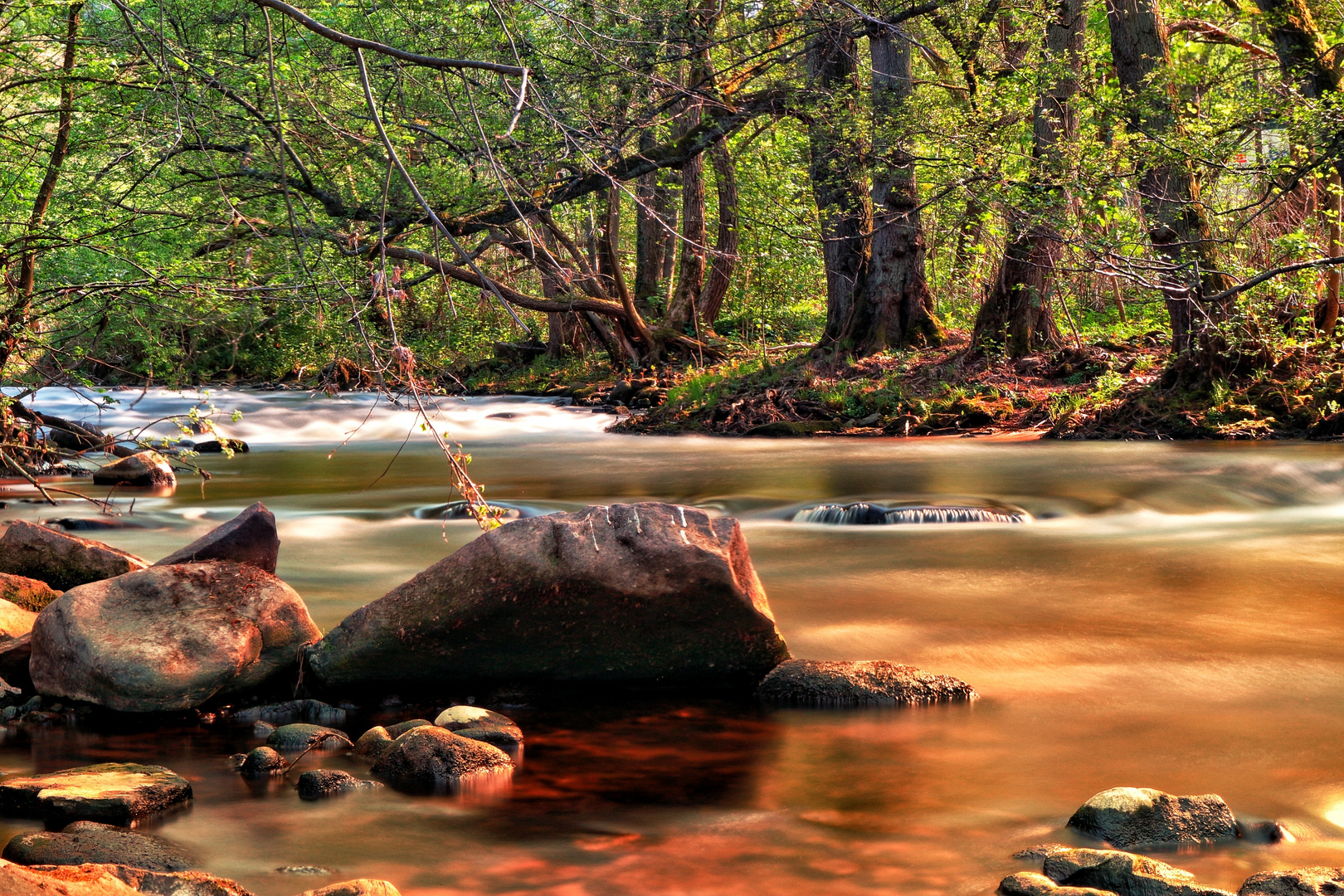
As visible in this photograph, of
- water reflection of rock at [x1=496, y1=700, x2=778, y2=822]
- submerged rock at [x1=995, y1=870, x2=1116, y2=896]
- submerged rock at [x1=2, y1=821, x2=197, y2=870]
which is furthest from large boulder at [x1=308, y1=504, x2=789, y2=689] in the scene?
submerged rock at [x1=995, y1=870, x2=1116, y2=896]

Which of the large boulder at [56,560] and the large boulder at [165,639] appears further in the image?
the large boulder at [56,560]

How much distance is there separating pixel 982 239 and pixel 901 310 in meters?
2.12

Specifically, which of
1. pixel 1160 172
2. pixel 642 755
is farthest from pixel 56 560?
pixel 1160 172

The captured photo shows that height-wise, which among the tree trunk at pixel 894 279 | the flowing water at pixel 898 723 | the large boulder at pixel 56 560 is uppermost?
the tree trunk at pixel 894 279

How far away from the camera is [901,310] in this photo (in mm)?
18844

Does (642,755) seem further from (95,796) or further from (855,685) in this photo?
(95,796)

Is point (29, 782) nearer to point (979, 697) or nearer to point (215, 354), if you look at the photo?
point (979, 697)

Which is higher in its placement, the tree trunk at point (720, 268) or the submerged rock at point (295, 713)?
the tree trunk at point (720, 268)

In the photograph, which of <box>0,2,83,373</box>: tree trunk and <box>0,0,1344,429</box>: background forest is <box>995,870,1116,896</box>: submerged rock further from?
<box>0,2,83,373</box>: tree trunk

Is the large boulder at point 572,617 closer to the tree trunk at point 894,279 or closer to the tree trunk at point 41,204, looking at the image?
the tree trunk at point 41,204

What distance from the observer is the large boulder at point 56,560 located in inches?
265

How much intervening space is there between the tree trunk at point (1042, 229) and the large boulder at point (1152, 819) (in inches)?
344

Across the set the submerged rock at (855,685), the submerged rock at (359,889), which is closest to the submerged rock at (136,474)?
the submerged rock at (855,685)

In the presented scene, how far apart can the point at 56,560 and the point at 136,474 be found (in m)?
5.58
